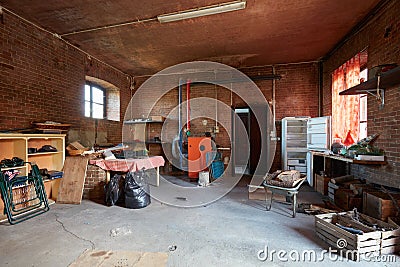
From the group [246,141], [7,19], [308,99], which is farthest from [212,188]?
[7,19]

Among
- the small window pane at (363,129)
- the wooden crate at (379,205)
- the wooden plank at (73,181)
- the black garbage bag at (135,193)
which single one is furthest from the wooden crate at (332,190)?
the wooden plank at (73,181)

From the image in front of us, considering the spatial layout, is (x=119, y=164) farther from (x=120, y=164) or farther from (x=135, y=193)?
(x=135, y=193)

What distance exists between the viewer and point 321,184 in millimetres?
4598

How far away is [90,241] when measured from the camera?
2.53 m

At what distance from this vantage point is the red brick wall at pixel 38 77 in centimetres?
371

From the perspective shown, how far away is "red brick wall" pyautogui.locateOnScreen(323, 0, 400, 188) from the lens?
3.13 m

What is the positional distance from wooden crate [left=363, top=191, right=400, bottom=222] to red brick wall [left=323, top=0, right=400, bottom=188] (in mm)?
454

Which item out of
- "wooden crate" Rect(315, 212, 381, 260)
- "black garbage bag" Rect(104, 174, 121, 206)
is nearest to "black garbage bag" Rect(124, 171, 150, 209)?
"black garbage bag" Rect(104, 174, 121, 206)

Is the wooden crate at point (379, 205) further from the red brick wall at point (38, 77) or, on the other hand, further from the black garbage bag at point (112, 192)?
the red brick wall at point (38, 77)

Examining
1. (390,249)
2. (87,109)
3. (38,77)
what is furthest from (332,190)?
(87,109)

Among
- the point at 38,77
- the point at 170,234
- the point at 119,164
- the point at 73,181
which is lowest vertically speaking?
the point at 170,234

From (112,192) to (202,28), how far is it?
3.52m

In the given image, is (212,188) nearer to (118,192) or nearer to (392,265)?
Result: (118,192)

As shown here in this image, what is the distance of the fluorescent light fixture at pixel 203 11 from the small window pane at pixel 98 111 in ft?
11.8
